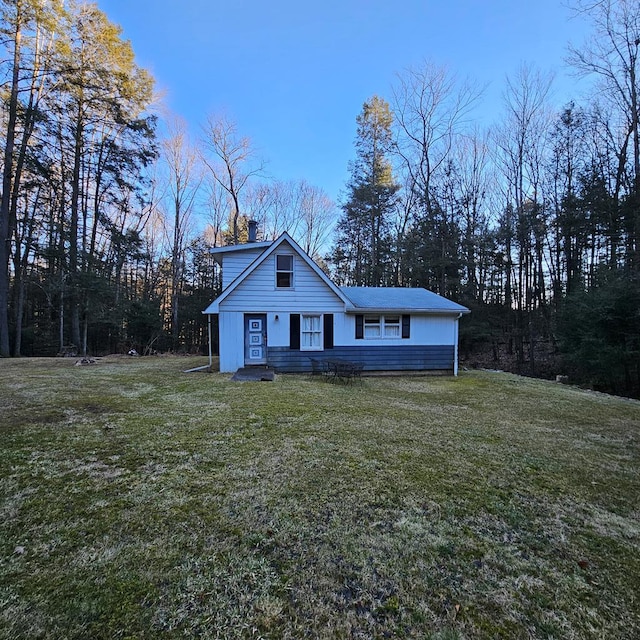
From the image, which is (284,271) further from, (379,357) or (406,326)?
(406,326)

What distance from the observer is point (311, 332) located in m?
11.3

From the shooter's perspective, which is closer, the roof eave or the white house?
the white house

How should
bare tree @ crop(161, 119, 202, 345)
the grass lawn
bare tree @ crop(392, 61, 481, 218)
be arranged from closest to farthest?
1. the grass lawn
2. bare tree @ crop(392, 61, 481, 218)
3. bare tree @ crop(161, 119, 202, 345)

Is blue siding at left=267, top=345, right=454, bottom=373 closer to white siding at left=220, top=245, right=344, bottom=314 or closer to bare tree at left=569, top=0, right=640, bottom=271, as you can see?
white siding at left=220, top=245, right=344, bottom=314

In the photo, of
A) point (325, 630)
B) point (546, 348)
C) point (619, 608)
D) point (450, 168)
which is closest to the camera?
point (325, 630)

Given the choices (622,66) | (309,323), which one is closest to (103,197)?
(309,323)

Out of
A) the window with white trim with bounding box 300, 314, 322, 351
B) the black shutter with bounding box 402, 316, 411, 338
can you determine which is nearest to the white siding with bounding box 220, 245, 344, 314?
the window with white trim with bounding box 300, 314, 322, 351

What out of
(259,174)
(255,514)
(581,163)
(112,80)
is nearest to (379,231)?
(259,174)

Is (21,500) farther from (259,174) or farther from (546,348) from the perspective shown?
(259,174)

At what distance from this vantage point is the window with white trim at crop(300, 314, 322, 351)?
37.0ft

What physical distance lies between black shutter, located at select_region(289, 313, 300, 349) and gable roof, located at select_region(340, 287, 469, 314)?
1918mm

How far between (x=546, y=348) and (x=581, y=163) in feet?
30.5

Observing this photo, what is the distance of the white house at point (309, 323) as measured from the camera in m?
10.9

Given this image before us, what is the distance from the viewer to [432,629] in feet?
5.63
